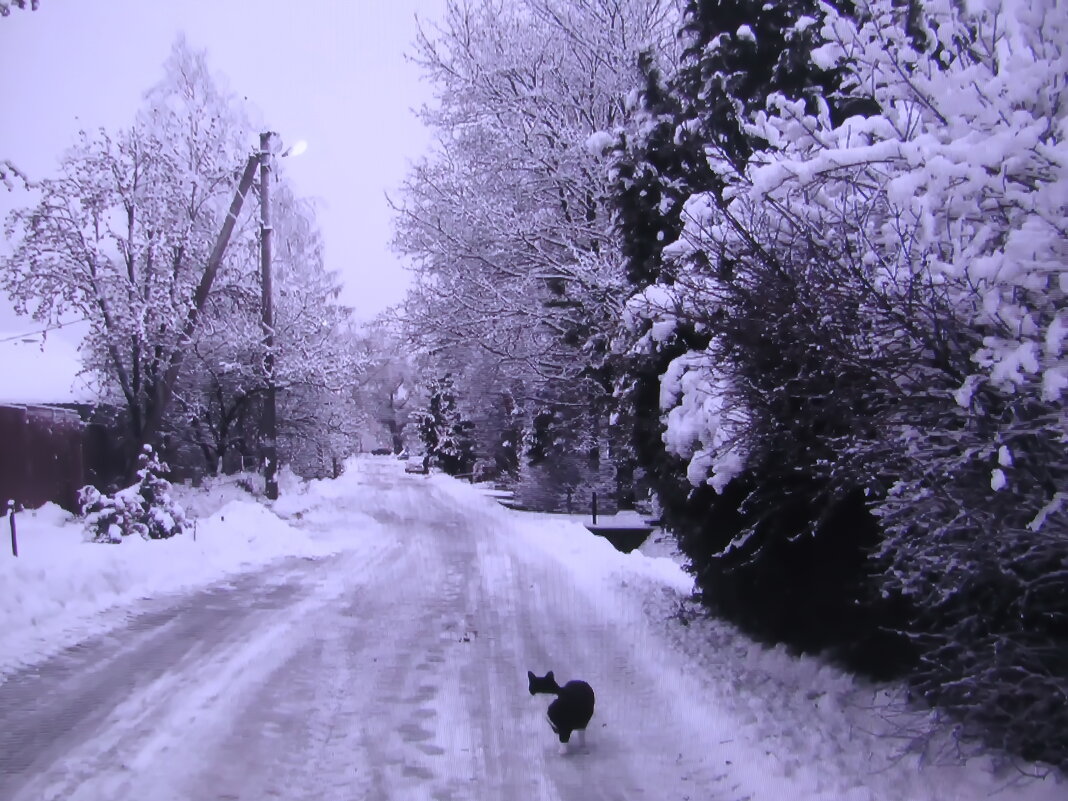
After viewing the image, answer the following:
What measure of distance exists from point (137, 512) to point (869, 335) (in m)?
14.0

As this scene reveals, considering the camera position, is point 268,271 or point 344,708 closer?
point 344,708

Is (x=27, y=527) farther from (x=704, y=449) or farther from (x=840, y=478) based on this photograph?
(x=840, y=478)

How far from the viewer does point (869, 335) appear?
430 cm

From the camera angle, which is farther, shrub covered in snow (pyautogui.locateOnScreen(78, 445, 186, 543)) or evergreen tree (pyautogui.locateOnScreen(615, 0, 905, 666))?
shrub covered in snow (pyautogui.locateOnScreen(78, 445, 186, 543))

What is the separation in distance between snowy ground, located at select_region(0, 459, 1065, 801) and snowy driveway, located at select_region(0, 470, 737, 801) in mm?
22

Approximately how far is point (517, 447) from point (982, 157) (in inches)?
1356

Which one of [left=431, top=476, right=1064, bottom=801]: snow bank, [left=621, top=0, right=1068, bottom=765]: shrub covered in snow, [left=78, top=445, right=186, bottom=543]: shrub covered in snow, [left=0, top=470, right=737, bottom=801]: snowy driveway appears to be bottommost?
[left=0, top=470, right=737, bottom=801]: snowy driveway

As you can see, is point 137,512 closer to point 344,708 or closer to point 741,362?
point 344,708

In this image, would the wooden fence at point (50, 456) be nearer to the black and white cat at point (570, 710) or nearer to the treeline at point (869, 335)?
the treeline at point (869, 335)

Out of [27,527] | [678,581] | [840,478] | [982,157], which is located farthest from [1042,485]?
[27,527]

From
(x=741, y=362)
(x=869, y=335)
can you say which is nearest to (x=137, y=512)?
(x=741, y=362)

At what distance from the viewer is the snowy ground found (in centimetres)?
505

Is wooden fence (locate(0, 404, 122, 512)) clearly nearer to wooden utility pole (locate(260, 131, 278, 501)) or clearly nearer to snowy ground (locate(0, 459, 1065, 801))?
wooden utility pole (locate(260, 131, 278, 501))

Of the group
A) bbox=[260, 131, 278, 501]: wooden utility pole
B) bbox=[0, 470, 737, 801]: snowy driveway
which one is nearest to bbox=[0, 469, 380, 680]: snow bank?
bbox=[0, 470, 737, 801]: snowy driveway
